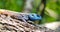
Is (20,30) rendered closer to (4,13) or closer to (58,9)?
(4,13)

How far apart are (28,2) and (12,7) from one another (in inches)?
15.7

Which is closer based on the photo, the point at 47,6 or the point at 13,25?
the point at 13,25

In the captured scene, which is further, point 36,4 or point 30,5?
point 36,4

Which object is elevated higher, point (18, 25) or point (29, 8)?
point (18, 25)

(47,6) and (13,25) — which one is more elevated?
(13,25)

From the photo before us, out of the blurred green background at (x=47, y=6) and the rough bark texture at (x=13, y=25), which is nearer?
the rough bark texture at (x=13, y=25)

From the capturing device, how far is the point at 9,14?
5.47 ft

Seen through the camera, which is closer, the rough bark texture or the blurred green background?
the rough bark texture

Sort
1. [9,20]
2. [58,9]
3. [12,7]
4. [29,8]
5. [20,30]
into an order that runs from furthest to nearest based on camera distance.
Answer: [58,9]
[12,7]
[29,8]
[9,20]
[20,30]

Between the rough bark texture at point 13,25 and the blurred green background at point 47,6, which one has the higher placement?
the rough bark texture at point 13,25

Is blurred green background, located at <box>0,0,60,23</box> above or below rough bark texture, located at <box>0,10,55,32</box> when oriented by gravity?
below

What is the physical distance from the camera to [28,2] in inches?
133

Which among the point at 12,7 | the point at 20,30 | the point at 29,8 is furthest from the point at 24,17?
the point at 12,7

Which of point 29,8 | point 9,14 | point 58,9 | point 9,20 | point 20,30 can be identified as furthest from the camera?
point 58,9
